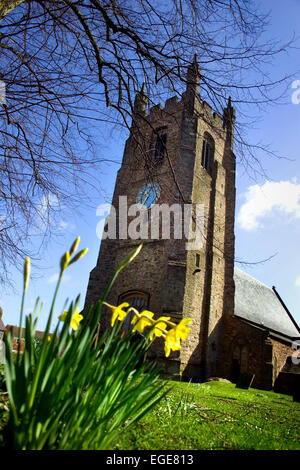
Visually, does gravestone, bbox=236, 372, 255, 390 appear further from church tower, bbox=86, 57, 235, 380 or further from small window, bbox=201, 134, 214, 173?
small window, bbox=201, 134, 214, 173

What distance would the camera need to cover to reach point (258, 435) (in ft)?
7.91

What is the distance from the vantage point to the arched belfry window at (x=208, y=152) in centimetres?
1825

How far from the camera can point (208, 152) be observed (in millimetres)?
18734

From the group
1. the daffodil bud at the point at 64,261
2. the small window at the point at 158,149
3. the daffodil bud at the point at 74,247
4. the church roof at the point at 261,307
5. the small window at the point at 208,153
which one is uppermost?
the small window at the point at 208,153

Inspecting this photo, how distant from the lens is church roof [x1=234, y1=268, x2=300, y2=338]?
2005 centimetres

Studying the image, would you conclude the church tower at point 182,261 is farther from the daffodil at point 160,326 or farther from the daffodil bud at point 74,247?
the daffodil bud at point 74,247

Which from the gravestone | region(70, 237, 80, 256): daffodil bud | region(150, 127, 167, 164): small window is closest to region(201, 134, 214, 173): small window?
the gravestone

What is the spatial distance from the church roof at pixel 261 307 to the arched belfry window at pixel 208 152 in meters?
9.36

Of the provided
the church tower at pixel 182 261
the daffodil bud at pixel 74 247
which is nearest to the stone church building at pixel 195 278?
the church tower at pixel 182 261

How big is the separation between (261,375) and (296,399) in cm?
724

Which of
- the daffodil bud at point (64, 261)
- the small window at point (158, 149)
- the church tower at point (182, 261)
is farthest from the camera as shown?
the church tower at point (182, 261)

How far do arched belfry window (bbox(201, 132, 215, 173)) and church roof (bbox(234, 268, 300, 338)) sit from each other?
936 cm
